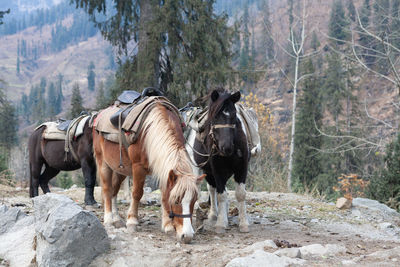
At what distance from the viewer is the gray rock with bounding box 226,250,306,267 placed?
145 inches

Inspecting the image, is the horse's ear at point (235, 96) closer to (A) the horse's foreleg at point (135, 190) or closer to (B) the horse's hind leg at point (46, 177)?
(A) the horse's foreleg at point (135, 190)

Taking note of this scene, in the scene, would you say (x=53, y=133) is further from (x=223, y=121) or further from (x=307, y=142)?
(x=307, y=142)

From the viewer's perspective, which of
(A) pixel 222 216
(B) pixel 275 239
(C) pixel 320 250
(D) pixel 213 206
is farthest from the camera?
(D) pixel 213 206

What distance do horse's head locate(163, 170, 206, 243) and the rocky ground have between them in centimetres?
21

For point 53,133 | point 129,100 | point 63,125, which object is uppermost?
point 129,100

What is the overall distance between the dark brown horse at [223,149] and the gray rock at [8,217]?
8.82 feet

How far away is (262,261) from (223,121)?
229cm

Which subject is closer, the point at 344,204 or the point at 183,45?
the point at 344,204

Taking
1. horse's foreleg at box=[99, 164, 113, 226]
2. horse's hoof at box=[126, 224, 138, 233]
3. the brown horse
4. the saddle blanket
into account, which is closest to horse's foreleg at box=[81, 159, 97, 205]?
the brown horse

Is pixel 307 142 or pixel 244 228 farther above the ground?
pixel 244 228

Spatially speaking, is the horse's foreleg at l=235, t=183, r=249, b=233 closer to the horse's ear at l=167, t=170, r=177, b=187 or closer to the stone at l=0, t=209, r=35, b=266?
the horse's ear at l=167, t=170, r=177, b=187

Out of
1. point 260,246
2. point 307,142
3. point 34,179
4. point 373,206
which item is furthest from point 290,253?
point 307,142

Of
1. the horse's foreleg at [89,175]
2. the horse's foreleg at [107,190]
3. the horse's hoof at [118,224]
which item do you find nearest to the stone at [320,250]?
the horse's hoof at [118,224]

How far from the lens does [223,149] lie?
5352 millimetres
